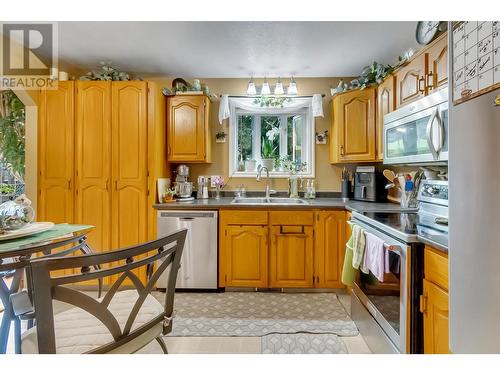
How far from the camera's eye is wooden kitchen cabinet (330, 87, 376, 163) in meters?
2.64

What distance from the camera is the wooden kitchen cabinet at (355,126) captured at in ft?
8.66

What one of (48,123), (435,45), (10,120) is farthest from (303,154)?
(10,120)

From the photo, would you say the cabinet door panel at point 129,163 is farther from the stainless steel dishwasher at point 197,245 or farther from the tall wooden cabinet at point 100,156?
the stainless steel dishwasher at point 197,245

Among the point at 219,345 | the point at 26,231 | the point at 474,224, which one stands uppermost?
the point at 474,224

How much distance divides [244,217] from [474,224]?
1.90 metres

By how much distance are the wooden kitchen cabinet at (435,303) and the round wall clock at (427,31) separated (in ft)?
4.62

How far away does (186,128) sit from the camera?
9.54 feet

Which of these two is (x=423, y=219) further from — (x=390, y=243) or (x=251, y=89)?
(x=251, y=89)

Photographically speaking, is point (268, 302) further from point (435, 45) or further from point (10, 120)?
point (10, 120)

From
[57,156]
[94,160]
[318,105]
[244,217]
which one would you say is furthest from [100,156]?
[318,105]

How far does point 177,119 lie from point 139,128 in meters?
0.44

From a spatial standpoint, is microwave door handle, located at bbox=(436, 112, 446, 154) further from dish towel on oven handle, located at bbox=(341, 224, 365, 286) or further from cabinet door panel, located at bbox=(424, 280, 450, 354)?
cabinet door panel, located at bbox=(424, 280, 450, 354)

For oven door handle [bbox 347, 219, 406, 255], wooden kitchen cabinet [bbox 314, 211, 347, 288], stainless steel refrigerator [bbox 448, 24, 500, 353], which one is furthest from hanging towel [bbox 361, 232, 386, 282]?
wooden kitchen cabinet [bbox 314, 211, 347, 288]

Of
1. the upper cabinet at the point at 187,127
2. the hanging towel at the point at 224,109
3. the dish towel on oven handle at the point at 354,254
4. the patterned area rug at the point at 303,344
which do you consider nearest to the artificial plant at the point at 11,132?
the upper cabinet at the point at 187,127
